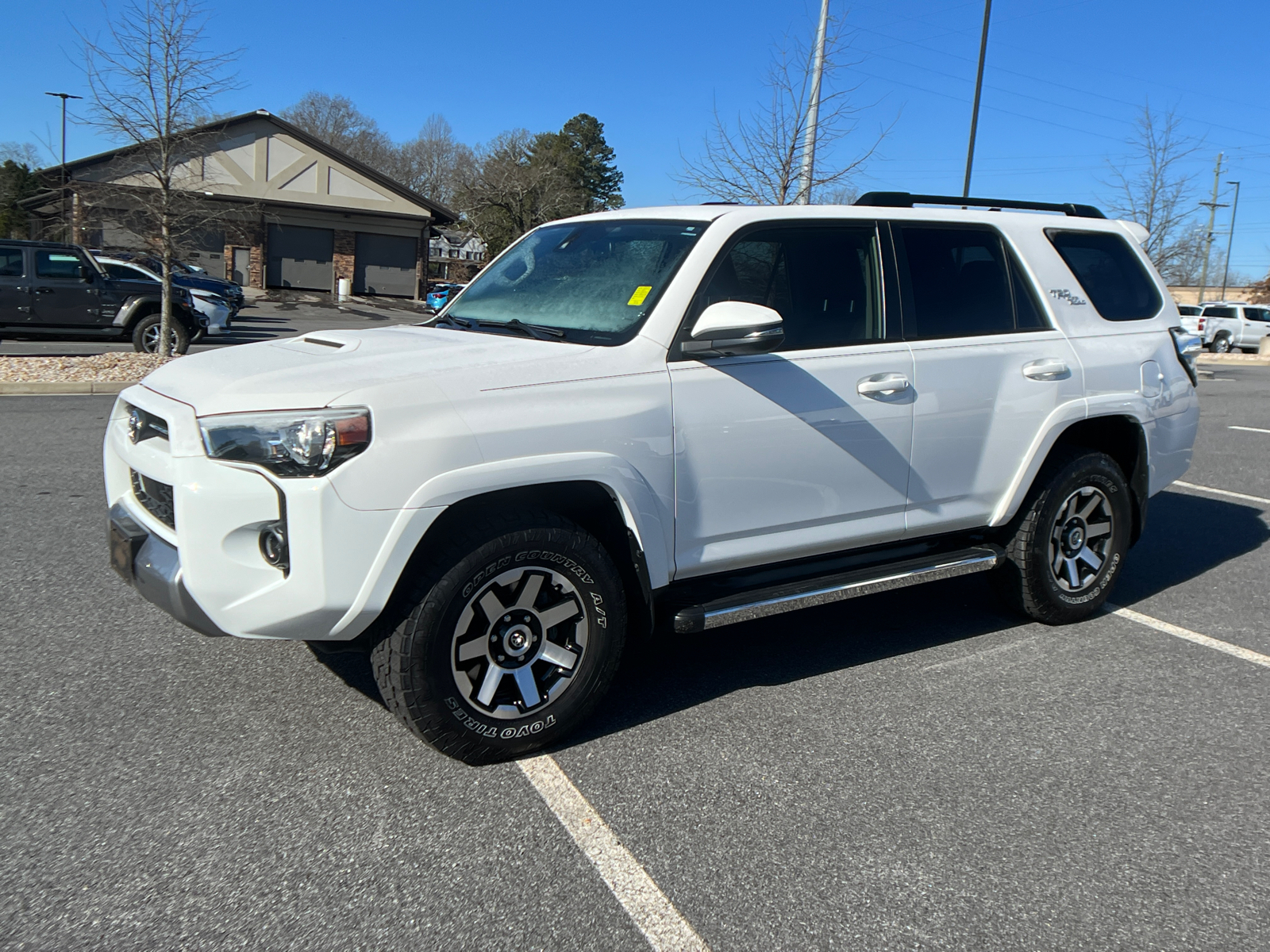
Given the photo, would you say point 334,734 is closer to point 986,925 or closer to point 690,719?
point 690,719

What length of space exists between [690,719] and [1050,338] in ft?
8.23

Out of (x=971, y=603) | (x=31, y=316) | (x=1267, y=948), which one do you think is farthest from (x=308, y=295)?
(x=1267, y=948)

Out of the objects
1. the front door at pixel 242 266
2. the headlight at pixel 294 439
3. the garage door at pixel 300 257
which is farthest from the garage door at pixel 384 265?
the headlight at pixel 294 439

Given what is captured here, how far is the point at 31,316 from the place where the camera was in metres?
16.6

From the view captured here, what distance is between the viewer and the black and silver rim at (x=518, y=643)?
333 cm

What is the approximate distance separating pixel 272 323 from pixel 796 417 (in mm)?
27973

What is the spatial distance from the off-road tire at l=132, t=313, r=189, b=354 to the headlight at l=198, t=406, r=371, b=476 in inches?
589

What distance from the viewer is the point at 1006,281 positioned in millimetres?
Answer: 4797

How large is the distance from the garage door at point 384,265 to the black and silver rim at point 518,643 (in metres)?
41.3

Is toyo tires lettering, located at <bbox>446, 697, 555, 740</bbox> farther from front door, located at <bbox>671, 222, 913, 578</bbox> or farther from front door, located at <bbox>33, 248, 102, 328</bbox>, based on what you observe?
front door, located at <bbox>33, 248, 102, 328</bbox>

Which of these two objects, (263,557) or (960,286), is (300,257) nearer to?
(960,286)

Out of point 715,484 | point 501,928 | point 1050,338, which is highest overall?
point 1050,338

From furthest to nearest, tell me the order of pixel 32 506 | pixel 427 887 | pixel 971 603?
pixel 32 506 → pixel 971 603 → pixel 427 887

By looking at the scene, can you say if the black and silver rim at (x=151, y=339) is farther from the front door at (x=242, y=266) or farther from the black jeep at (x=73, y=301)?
the front door at (x=242, y=266)
